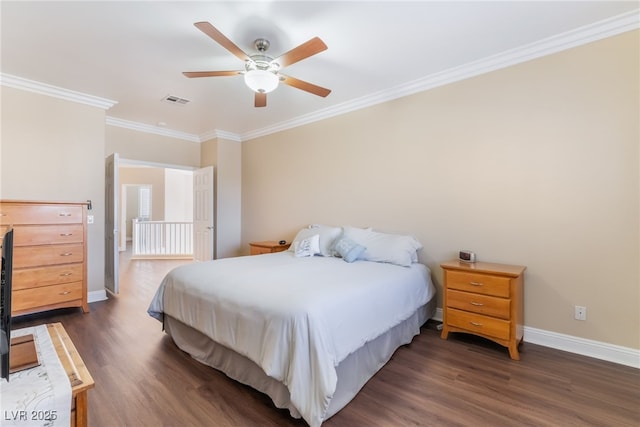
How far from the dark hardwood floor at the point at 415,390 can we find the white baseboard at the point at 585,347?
68mm

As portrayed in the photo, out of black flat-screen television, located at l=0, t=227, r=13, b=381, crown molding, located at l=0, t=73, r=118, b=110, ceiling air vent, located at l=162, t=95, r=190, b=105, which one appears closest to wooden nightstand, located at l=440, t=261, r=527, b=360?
black flat-screen television, located at l=0, t=227, r=13, b=381

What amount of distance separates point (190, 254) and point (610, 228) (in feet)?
25.5

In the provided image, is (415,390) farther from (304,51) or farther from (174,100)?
(174,100)

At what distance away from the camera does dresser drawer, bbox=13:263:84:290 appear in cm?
300

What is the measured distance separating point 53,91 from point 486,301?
16.8ft

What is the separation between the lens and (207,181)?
5234mm

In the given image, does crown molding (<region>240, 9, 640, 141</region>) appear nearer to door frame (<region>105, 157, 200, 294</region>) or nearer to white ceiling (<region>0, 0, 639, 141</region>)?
white ceiling (<region>0, 0, 639, 141</region>)

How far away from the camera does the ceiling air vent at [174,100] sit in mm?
3721

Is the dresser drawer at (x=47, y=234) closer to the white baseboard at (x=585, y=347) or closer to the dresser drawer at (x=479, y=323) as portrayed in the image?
the dresser drawer at (x=479, y=323)

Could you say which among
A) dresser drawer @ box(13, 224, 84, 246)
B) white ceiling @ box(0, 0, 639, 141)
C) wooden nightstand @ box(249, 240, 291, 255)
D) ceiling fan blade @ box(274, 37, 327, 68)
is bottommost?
wooden nightstand @ box(249, 240, 291, 255)

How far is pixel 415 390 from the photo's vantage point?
1981 millimetres

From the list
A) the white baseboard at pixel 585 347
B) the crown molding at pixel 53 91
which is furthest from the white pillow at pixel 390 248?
the crown molding at pixel 53 91

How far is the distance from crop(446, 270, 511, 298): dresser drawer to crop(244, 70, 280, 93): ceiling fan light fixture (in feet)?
Result: 7.35

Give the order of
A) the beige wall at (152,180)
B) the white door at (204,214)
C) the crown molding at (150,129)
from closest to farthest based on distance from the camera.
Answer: the crown molding at (150,129) < the white door at (204,214) < the beige wall at (152,180)
